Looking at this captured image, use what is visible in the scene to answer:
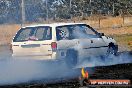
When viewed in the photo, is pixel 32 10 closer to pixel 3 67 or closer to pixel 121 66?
pixel 3 67

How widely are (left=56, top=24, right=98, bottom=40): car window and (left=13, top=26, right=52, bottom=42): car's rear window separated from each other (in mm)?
344

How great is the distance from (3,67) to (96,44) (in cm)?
339

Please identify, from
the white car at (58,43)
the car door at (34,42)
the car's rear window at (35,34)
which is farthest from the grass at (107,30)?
the car door at (34,42)

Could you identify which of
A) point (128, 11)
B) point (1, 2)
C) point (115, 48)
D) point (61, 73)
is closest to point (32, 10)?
point (1, 2)

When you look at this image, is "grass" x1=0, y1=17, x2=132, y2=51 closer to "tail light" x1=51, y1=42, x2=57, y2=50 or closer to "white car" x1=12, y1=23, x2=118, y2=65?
"white car" x1=12, y1=23, x2=118, y2=65

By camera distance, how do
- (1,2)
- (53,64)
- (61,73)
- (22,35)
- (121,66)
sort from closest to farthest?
1. (121,66)
2. (61,73)
3. (53,64)
4. (22,35)
5. (1,2)

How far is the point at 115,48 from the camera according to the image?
1557 centimetres

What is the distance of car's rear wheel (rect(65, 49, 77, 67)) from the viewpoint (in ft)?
43.3

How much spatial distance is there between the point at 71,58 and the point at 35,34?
154 centimetres

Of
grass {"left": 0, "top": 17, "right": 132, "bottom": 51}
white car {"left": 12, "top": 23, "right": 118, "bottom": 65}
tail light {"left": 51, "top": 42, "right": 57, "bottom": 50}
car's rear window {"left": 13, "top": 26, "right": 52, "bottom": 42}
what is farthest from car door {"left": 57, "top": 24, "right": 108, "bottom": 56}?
grass {"left": 0, "top": 17, "right": 132, "bottom": 51}

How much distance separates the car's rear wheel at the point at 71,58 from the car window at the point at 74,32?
1.79 ft

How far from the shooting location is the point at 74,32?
14.0 m

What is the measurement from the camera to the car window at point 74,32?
1356 centimetres

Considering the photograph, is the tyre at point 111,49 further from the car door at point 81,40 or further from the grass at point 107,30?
the grass at point 107,30
